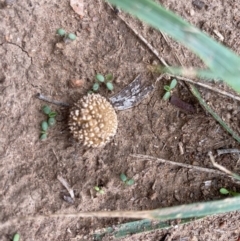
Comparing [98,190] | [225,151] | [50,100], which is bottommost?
[225,151]

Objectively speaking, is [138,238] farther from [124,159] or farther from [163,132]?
[163,132]

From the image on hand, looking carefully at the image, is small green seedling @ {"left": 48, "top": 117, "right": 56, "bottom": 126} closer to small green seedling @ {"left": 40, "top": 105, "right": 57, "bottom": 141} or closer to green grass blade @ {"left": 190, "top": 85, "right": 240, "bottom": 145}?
small green seedling @ {"left": 40, "top": 105, "right": 57, "bottom": 141}

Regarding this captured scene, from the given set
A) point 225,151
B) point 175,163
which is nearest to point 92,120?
point 175,163

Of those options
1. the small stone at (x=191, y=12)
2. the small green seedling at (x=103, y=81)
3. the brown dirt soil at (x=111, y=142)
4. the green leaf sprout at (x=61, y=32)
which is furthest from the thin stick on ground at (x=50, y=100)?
the small stone at (x=191, y=12)

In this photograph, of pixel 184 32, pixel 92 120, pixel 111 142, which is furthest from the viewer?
pixel 111 142

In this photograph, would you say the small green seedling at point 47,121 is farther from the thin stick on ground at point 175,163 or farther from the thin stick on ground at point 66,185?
the thin stick on ground at point 175,163

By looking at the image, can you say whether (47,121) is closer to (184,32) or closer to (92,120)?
(92,120)

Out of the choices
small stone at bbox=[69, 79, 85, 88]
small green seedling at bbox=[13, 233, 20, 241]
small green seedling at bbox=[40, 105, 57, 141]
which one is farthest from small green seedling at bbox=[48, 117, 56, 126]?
small green seedling at bbox=[13, 233, 20, 241]
